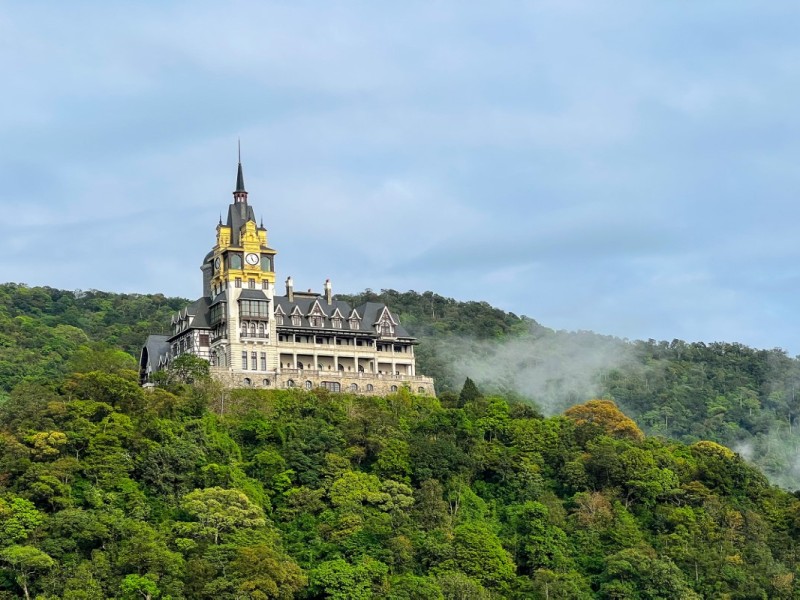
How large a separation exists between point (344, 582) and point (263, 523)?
16.8 ft

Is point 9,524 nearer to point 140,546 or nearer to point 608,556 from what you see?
point 140,546

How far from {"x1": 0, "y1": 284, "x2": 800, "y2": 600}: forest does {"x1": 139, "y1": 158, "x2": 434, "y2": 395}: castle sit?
11.9 ft

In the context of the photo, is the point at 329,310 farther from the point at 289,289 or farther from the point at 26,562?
the point at 26,562

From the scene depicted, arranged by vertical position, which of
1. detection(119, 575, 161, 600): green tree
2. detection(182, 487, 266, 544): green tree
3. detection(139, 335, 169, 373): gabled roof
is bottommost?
detection(119, 575, 161, 600): green tree

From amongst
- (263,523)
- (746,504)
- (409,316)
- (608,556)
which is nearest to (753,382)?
(409,316)

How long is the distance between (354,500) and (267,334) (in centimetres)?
1791

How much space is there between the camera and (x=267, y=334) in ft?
294

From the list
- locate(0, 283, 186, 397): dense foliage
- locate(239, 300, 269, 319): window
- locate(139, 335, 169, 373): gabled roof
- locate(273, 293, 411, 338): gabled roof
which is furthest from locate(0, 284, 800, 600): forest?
locate(0, 283, 186, 397): dense foliage

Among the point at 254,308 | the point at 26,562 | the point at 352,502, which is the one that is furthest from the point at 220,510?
the point at 254,308

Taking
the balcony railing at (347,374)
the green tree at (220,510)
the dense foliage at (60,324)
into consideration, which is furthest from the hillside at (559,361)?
the green tree at (220,510)

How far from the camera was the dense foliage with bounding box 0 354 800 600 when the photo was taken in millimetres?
67125

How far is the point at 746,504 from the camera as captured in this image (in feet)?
270

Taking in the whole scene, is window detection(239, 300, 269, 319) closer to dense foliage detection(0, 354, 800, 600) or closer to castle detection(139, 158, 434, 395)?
castle detection(139, 158, 434, 395)

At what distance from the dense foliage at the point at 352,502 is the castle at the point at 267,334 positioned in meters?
3.66
